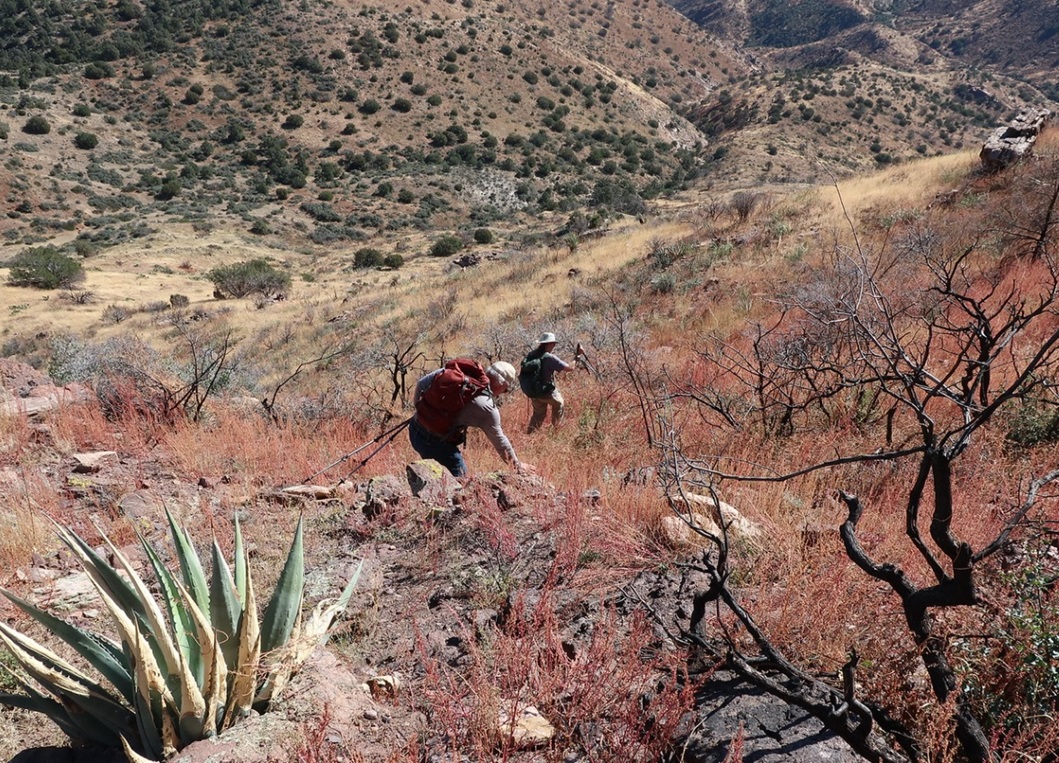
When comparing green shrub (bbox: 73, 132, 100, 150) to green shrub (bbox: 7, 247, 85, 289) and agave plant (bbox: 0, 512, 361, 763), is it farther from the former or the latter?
agave plant (bbox: 0, 512, 361, 763)

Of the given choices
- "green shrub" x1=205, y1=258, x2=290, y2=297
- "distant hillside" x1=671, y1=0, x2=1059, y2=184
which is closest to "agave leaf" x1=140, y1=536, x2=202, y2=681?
"green shrub" x1=205, y1=258, x2=290, y2=297

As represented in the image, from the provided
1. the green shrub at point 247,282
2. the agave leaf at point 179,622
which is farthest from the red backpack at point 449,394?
the green shrub at point 247,282

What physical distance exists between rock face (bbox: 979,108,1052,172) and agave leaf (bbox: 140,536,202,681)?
15241 millimetres

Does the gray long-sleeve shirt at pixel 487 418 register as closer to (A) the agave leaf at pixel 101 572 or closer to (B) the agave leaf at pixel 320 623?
(B) the agave leaf at pixel 320 623

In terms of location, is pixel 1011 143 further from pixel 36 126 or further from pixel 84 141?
pixel 36 126

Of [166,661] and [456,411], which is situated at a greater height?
[166,661]

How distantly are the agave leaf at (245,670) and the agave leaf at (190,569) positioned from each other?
410mm

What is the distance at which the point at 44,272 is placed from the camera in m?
23.9

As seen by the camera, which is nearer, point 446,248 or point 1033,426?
point 1033,426

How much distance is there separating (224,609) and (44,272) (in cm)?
2880

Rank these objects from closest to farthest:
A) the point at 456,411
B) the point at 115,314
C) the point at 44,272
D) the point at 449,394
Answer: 1. the point at 449,394
2. the point at 456,411
3. the point at 115,314
4. the point at 44,272

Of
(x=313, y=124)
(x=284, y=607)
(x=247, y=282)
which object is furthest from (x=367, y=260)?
(x=284, y=607)

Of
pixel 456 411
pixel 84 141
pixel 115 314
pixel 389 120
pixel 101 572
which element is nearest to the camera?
pixel 101 572

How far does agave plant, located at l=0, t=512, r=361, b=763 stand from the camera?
1.90m
